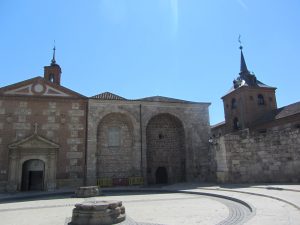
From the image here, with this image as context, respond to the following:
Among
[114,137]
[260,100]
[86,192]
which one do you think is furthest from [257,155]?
[260,100]

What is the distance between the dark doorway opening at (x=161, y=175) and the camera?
22.7m

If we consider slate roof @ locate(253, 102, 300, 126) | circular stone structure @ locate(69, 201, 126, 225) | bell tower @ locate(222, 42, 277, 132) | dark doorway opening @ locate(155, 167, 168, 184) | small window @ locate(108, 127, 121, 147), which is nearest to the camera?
circular stone structure @ locate(69, 201, 126, 225)

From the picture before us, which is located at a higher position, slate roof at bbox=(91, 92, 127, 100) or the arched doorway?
slate roof at bbox=(91, 92, 127, 100)

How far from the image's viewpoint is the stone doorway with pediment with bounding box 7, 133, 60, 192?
18250mm

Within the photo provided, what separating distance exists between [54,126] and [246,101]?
82.2 ft

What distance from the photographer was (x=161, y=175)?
2284cm

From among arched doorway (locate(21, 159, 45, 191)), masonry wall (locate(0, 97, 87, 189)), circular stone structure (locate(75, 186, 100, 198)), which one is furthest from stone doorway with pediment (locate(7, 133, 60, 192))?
circular stone structure (locate(75, 186, 100, 198))

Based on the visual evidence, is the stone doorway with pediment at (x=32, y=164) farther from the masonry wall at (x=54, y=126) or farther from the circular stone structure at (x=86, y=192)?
the circular stone structure at (x=86, y=192)

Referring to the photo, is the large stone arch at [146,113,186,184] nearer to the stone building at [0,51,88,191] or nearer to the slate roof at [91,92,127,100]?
the slate roof at [91,92,127,100]

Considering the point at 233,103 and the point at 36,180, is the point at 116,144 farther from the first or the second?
the point at 233,103

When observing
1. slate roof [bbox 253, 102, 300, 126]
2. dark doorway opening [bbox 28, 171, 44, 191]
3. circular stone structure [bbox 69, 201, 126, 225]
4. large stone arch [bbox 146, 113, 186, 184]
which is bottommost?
circular stone structure [bbox 69, 201, 126, 225]

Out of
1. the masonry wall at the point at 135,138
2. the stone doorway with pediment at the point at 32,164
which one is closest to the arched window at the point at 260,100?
the masonry wall at the point at 135,138

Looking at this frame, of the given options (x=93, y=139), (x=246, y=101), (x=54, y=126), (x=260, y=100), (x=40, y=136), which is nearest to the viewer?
(x=40, y=136)

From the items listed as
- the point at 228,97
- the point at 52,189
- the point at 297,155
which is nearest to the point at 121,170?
the point at 52,189
